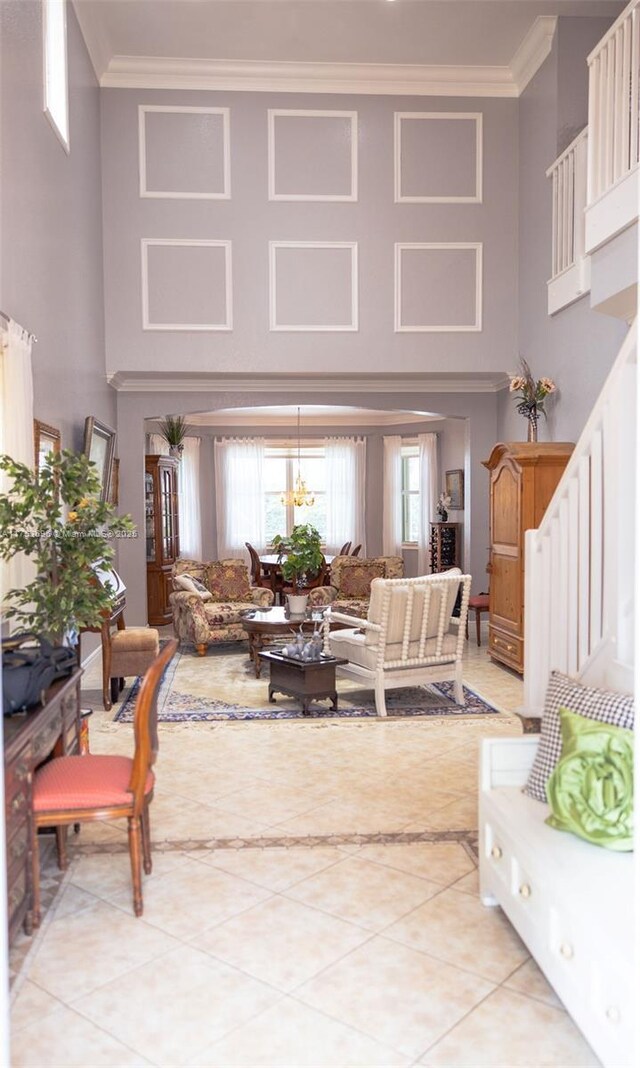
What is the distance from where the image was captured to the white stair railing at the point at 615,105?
197 inches

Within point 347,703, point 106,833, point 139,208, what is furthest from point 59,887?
point 139,208

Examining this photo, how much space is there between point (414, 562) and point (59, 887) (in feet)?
33.3

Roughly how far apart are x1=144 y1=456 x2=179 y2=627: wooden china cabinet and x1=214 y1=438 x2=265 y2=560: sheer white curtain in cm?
253

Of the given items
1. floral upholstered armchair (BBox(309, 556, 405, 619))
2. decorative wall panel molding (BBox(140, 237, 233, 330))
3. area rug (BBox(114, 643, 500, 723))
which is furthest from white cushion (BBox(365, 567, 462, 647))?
decorative wall panel molding (BBox(140, 237, 233, 330))

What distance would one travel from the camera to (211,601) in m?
9.19

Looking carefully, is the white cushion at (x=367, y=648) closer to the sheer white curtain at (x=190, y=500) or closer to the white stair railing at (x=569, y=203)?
the white stair railing at (x=569, y=203)

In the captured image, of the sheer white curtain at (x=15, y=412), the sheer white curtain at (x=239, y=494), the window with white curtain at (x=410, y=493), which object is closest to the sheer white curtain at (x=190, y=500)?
the sheer white curtain at (x=239, y=494)

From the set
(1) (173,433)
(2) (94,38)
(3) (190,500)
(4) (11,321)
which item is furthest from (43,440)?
(3) (190,500)

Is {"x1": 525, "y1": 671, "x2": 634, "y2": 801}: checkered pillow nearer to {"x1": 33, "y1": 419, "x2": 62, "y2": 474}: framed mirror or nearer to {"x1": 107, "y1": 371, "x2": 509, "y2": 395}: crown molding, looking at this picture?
{"x1": 33, "y1": 419, "x2": 62, "y2": 474}: framed mirror

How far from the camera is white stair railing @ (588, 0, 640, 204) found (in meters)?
5.02

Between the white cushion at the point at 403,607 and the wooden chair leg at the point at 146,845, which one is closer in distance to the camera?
the wooden chair leg at the point at 146,845

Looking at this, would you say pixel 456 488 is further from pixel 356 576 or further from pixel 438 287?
pixel 438 287

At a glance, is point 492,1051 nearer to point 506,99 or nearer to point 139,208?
point 139,208

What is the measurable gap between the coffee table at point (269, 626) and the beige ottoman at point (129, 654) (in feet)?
3.56
